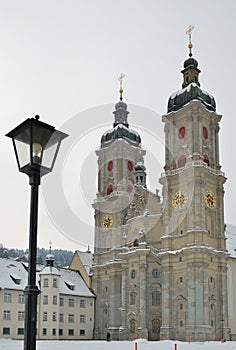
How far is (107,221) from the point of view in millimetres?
80375

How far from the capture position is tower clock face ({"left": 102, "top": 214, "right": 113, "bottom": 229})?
79625 millimetres

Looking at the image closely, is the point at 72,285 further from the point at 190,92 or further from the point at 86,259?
the point at 190,92

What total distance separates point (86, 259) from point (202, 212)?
30728 mm

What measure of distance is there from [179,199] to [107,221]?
53.3 feet

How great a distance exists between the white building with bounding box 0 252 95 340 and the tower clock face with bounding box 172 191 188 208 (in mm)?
19368

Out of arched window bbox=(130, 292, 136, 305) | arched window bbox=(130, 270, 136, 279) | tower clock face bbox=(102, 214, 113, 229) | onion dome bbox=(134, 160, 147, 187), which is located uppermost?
onion dome bbox=(134, 160, 147, 187)

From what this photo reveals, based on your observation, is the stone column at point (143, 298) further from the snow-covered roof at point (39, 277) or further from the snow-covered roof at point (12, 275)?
the snow-covered roof at point (12, 275)

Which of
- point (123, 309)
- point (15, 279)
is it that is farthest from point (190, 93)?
point (15, 279)

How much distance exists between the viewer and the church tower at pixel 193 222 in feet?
204

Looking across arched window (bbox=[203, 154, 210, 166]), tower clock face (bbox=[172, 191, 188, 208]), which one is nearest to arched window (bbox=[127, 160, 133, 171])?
tower clock face (bbox=[172, 191, 188, 208])

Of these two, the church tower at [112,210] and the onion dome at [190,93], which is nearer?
the onion dome at [190,93]

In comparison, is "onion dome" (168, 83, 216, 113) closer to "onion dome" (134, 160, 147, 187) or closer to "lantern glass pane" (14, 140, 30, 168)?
"onion dome" (134, 160, 147, 187)

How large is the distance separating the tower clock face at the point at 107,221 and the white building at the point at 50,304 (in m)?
9.44

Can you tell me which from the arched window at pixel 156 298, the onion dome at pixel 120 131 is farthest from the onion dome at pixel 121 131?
the arched window at pixel 156 298
